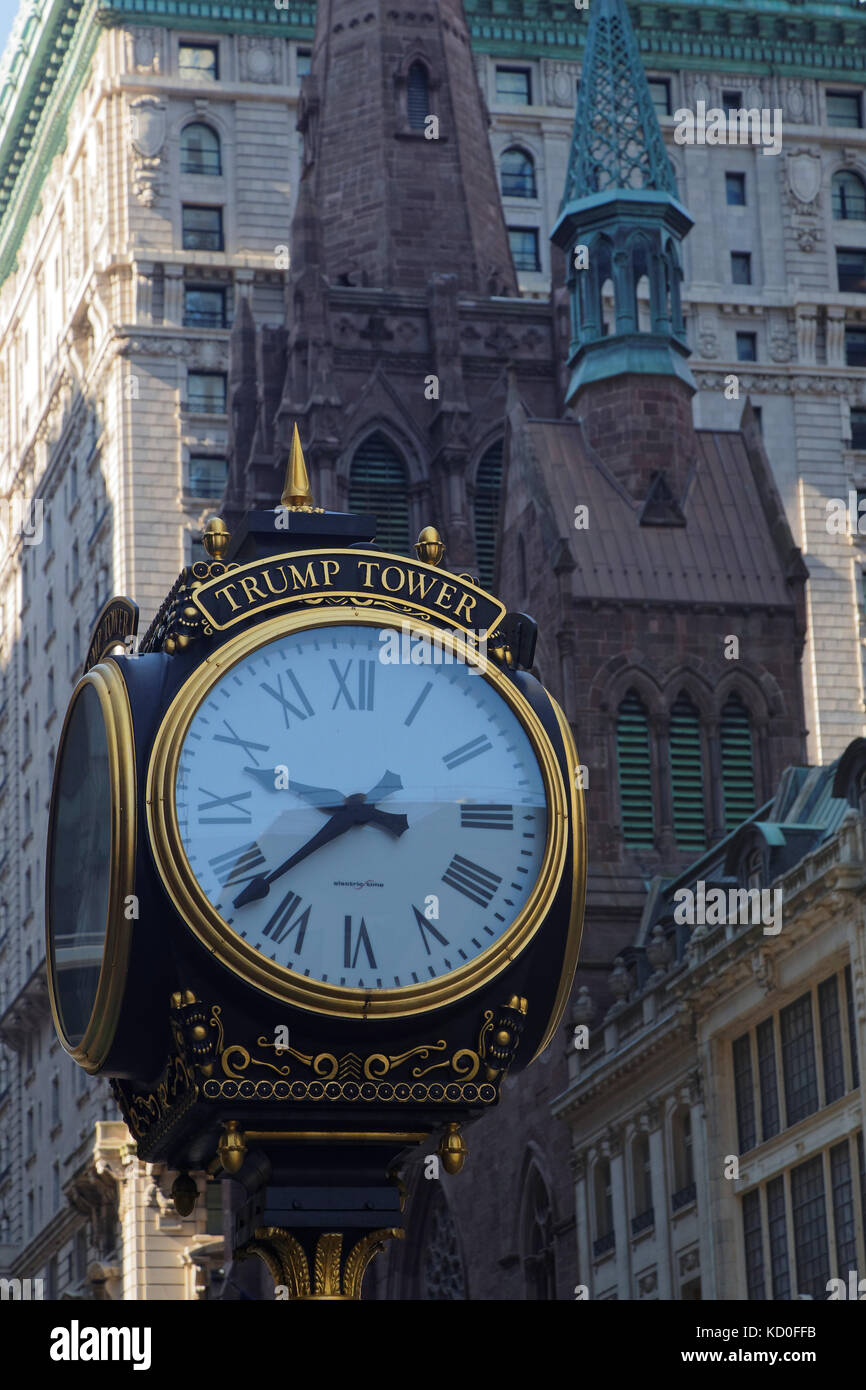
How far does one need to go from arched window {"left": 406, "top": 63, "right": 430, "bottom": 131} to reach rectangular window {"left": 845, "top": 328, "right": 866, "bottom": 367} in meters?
26.0

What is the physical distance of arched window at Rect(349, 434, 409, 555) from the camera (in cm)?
8188

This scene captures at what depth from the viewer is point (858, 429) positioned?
347ft

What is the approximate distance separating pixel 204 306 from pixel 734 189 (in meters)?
21.7

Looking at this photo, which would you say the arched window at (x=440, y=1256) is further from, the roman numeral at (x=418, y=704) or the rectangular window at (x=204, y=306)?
the roman numeral at (x=418, y=704)

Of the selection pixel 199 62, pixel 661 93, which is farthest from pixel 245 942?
pixel 661 93

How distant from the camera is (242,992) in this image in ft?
20.9

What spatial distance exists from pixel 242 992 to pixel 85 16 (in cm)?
10334

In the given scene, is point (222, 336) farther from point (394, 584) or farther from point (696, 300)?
point (394, 584)

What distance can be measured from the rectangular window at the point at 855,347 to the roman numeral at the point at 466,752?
10185cm

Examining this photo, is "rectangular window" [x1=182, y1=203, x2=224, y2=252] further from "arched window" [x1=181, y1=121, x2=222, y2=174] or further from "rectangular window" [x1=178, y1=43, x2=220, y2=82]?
"rectangular window" [x1=178, y1=43, x2=220, y2=82]

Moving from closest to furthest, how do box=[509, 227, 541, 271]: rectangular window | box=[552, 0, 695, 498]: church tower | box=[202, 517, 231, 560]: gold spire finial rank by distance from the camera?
1. box=[202, 517, 231, 560]: gold spire finial
2. box=[552, 0, 695, 498]: church tower
3. box=[509, 227, 541, 271]: rectangular window

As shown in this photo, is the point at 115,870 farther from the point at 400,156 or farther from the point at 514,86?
the point at 514,86

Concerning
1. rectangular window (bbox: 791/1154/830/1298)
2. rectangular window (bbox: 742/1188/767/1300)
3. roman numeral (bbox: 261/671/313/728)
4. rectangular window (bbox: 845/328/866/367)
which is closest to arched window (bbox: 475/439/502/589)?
rectangular window (bbox: 845/328/866/367)
